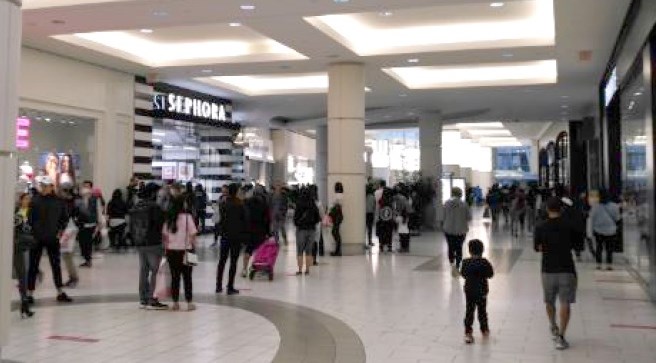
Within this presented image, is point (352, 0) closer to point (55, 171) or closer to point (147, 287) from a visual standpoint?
point (147, 287)

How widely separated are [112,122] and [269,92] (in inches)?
199

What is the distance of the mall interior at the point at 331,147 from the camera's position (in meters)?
6.07

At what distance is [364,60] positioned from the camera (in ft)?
45.3

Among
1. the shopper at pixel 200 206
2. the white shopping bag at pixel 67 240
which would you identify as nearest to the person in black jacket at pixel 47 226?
the white shopping bag at pixel 67 240

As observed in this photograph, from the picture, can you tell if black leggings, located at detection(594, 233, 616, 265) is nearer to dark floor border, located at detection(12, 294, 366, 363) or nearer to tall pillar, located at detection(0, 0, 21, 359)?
dark floor border, located at detection(12, 294, 366, 363)

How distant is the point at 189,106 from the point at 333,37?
25.0 ft

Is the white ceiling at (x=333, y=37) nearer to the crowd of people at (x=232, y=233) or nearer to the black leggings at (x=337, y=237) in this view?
the crowd of people at (x=232, y=233)

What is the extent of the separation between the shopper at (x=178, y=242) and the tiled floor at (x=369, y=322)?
1.18 ft

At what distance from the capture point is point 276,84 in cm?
1895

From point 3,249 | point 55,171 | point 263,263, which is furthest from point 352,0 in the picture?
point 55,171

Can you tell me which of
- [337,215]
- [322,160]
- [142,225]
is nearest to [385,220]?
[337,215]

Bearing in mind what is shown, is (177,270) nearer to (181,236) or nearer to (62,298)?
(181,236)

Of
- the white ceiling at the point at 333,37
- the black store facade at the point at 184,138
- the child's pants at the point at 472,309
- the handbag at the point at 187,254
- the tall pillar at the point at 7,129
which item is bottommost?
the child's pants at the point at 472,309

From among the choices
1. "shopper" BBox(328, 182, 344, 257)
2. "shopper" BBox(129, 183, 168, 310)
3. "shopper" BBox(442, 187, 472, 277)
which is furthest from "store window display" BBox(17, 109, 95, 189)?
"shopper" BBox(442, 187, 472, 277)
